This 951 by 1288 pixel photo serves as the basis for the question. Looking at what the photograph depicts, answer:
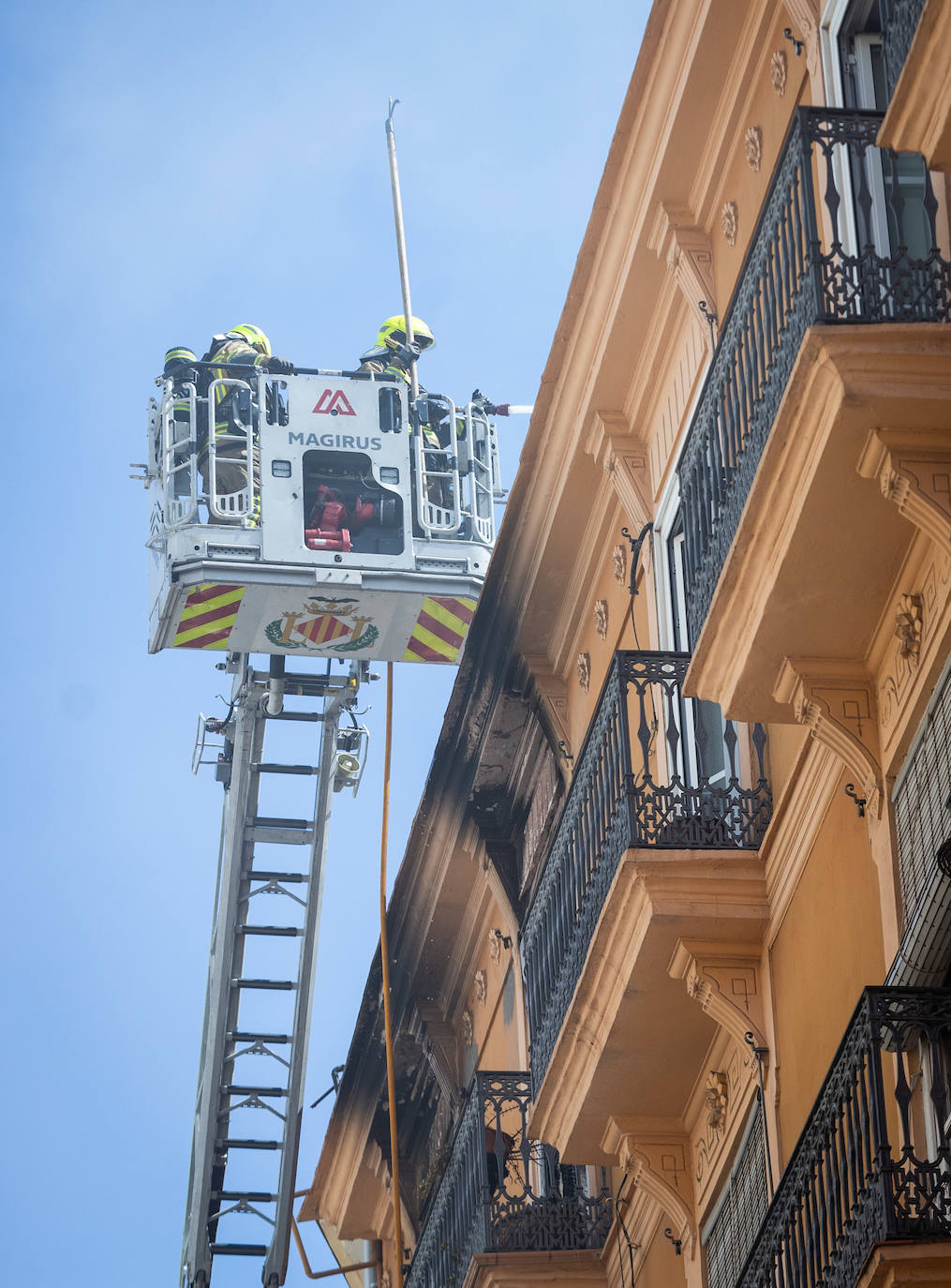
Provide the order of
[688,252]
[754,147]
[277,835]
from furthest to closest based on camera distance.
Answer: [277,835] → [688,252] → [754,147]

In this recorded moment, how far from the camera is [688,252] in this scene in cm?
1227

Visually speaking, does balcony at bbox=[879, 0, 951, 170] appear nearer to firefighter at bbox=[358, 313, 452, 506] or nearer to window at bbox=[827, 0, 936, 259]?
window at bbox=[827, 0, 936, 259]

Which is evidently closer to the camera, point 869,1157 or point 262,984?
point 869,1157

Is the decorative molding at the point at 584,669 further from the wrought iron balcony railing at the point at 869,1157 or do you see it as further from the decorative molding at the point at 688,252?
the wrought iron balcony railing at the point at 869,1157

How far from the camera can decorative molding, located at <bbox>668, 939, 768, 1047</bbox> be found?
37.0ft

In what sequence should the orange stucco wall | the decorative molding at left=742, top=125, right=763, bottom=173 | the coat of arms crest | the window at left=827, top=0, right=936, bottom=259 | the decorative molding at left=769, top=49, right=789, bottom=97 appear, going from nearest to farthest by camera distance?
the window at left=827, top=0, right=936, bottom=259
the orange stucco wall
the decorative molding at left=769, top=49, right=789, bottom=97
the decorative molding at left=742, top=125, right=763, bottom=173
the coat of arms crest

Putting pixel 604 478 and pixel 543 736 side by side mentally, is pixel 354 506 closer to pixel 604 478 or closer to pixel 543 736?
pixel 543 736

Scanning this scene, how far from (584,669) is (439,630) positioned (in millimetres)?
5014

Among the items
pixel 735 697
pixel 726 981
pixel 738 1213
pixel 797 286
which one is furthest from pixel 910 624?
pixel 738 1213

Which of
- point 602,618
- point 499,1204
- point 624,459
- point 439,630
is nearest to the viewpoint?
point 624,459

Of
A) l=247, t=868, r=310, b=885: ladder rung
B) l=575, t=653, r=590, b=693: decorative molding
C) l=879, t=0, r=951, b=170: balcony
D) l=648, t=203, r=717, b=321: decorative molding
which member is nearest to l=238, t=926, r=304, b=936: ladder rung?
l=247, t=868, r=310, b=885: ladder rung

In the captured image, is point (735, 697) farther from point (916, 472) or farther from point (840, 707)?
point (916, 472)

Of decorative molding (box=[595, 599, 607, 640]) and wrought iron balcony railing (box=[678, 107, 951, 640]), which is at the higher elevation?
decorative molding (box=[595, 599, 607, 640])

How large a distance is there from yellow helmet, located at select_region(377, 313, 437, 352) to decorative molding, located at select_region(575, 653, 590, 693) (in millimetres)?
6325
